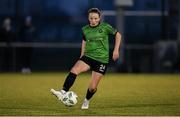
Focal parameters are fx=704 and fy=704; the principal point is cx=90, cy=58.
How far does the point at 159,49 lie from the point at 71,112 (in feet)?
64.9

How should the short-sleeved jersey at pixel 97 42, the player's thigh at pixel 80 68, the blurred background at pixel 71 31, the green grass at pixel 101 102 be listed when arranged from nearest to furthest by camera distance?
the green grass at pixel 101 102, the player's thigh at pixel 80 68, the short-sleeved jersey at pixel 97 42, the blurred background at pixel 71 31

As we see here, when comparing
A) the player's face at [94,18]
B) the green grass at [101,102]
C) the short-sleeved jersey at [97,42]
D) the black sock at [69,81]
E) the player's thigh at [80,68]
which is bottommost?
the green grass at [101,102]

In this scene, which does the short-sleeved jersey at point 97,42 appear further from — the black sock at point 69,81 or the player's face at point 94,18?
the black sock at point 69,81

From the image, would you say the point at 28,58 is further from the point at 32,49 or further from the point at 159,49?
the point at 159,49

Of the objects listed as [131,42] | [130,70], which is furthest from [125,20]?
[130,70]

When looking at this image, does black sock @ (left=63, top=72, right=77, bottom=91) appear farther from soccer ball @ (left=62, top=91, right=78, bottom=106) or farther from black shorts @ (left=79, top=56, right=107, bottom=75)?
black shorts @ (left=79, top=56, right=107, bottom=75)

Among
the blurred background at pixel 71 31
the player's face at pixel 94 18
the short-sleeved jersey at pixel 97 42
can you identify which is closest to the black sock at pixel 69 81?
the short-sleeved jersey at pixel 97 42

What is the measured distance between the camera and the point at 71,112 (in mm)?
11656

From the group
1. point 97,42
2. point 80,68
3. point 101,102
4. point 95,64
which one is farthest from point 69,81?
point 101,102

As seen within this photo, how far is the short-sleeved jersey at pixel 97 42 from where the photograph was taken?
12.6 metres

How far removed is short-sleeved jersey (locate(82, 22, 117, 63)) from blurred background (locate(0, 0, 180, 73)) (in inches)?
737

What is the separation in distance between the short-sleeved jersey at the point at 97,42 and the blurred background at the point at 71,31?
18.7 meters

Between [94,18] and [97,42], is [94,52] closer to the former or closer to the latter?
[97,42]

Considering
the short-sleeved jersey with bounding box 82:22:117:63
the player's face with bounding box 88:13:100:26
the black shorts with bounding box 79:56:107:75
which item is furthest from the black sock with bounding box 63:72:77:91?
the player's face with bounding box 88:13:100:26
